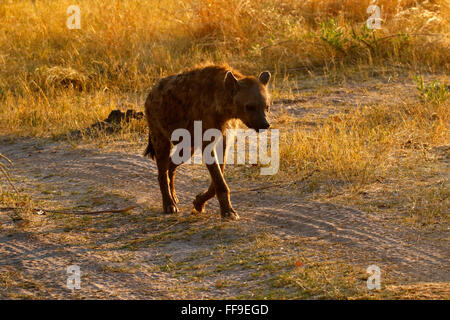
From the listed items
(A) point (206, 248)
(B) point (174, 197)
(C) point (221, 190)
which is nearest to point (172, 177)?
(B) point (174, 197)

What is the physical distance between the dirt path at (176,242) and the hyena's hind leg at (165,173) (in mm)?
115

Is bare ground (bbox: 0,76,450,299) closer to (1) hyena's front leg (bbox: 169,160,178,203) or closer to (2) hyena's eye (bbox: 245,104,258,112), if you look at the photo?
(1) hyena's front leg (bbox: 169,160,178,203)

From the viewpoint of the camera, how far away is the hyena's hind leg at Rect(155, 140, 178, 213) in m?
5.27

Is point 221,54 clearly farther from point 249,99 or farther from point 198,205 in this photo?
point 249,99

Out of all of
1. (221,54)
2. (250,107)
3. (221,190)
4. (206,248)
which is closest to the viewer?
(206,248)

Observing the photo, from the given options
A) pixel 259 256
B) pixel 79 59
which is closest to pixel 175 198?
pixel 259 256

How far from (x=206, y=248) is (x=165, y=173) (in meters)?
0.92

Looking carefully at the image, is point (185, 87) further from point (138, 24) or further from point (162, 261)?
point (138, 24)

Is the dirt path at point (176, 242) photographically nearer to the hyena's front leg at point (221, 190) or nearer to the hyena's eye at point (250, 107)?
the hyena's front leg at point (221, 190)

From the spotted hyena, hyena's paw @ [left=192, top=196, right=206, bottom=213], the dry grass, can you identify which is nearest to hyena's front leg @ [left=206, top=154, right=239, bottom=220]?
the spotted hyena

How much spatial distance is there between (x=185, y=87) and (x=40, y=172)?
202 centimetres

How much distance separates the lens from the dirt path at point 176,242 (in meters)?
4.05

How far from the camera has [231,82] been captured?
4.73 metres
